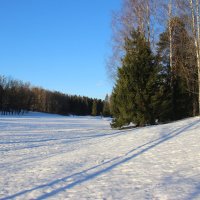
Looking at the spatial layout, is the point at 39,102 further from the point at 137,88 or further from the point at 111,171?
the point at 111,171

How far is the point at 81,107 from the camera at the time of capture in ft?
474

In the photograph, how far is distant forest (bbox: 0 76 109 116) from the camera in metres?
97.4

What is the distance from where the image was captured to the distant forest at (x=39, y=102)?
9738cm

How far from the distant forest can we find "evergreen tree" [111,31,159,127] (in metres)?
55.9

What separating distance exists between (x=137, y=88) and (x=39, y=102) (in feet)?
348

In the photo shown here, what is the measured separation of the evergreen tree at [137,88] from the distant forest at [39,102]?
5586 centimetres

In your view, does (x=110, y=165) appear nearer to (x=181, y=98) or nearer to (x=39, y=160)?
(x=39, y=160)

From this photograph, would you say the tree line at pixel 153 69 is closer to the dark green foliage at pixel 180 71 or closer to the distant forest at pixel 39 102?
the dark green foliage at pixel 180 71

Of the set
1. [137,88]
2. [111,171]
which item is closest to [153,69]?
[137,88]

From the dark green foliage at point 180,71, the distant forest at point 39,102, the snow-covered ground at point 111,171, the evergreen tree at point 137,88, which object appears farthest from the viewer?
the distant forest at point 39,102

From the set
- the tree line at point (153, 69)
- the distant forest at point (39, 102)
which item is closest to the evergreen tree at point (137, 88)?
the tree line at point (153, 69)

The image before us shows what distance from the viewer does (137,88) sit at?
22.4 meters

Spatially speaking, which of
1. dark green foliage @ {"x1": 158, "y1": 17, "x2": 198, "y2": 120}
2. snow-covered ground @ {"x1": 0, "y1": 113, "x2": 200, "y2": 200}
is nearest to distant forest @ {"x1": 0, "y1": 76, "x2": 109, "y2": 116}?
dark green foliage @ {"x1": 158, "y1": 17, "x2": 198, "y2": 120}

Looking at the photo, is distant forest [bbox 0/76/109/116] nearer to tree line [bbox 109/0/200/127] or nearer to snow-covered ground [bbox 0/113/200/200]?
tree line [bbox 109/0/200/127]
